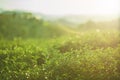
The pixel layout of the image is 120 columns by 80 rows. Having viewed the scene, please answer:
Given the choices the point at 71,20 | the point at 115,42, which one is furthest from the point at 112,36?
the point at 71,20

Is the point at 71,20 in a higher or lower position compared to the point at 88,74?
lower

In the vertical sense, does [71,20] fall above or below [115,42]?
below

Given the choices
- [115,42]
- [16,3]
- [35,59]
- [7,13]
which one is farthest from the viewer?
[16,3]

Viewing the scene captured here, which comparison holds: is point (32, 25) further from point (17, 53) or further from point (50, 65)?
point (50, 65)

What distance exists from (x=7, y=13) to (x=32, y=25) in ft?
4.28

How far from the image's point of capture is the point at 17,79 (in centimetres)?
783

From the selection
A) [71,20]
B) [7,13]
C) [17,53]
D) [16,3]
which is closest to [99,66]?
[17,53]

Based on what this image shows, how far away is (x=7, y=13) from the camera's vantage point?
53.1 ft

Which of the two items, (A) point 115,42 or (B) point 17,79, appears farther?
(A) point 115,42

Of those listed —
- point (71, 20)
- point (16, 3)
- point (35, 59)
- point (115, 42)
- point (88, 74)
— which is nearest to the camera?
point (88, 74)

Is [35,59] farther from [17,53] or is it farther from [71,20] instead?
[71,20]

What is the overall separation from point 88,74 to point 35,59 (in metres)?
1.75

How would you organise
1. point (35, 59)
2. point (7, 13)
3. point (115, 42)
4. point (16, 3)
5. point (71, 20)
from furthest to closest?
point (71, 20), point (16, 3), point (7, 13), point (115, 42), point (35, 59)

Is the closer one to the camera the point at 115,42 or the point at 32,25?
the point at 115,42
